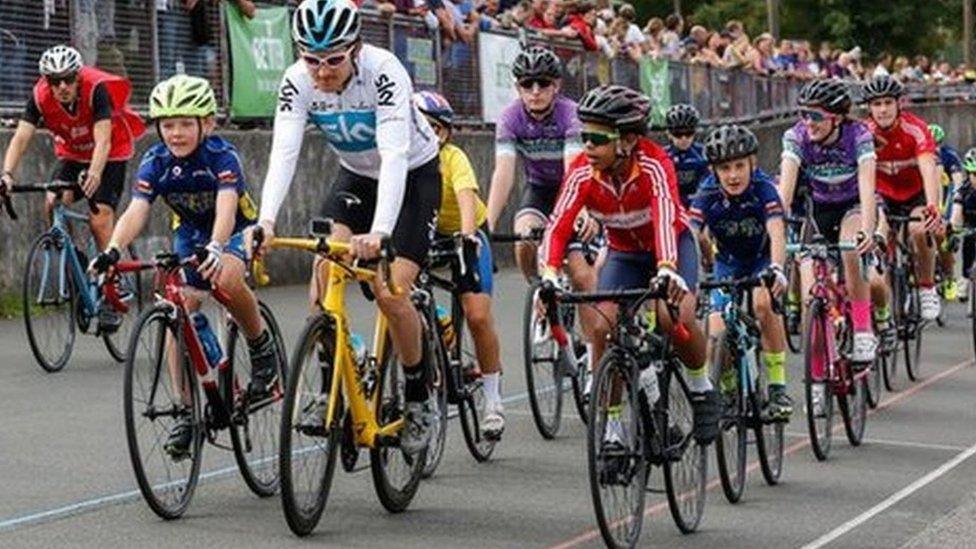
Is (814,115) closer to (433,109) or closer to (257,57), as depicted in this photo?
(433,109)

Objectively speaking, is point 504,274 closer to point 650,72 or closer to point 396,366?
point 650,72

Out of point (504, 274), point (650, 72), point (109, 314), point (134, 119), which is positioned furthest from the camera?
point (650, 72)

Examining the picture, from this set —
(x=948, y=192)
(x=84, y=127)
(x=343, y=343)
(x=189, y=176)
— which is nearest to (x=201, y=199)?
(x=189, y=176)

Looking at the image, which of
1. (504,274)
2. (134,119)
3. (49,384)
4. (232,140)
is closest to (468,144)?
(504,274)

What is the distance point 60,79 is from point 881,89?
576 cm

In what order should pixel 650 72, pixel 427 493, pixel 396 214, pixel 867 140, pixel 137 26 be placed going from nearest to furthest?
pixel 396 214
pixel 427 493
pixel 867 140
pixel 137 26
pixel 650 72

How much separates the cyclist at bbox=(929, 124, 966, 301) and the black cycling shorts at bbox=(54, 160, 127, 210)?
272 inches

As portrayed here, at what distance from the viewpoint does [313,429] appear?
9.47 metres

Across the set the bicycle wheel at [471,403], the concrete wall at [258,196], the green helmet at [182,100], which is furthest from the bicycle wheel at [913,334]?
the green helmet at [182,100]

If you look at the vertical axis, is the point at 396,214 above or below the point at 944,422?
above

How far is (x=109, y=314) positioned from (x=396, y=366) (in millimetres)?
5352

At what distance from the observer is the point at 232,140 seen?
2123 centimetres

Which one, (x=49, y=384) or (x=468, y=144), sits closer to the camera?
(x=49, y=384)

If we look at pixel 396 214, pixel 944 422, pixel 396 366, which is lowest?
pixel 944 422
